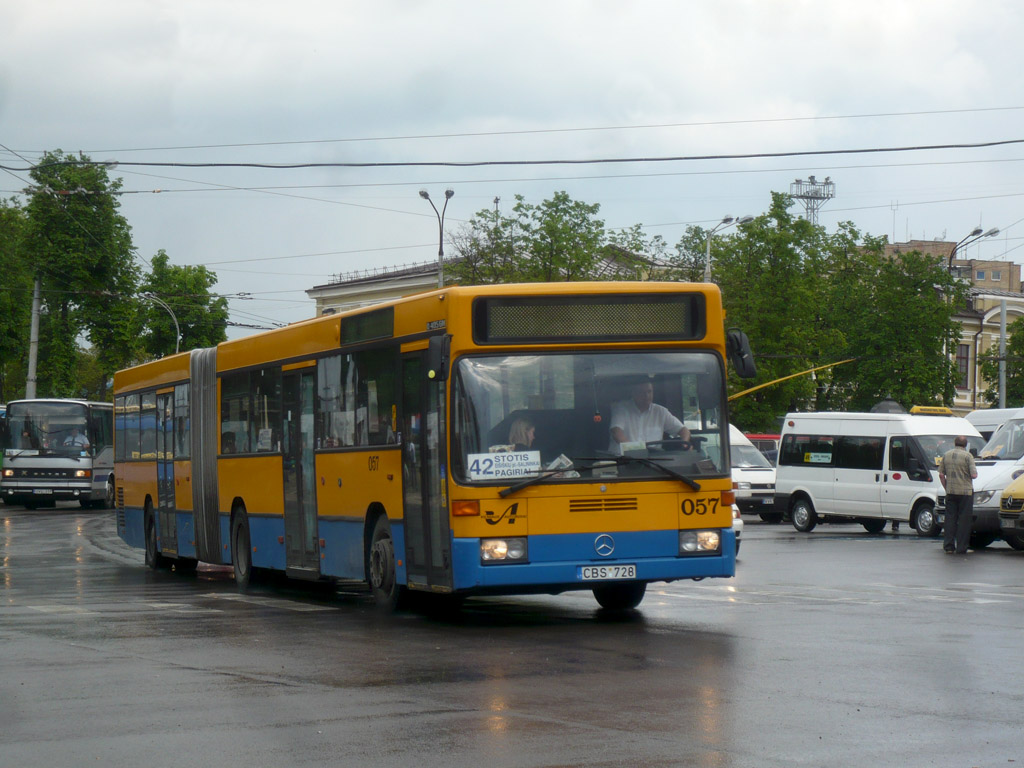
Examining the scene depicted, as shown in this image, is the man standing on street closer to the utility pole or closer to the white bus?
the white bus

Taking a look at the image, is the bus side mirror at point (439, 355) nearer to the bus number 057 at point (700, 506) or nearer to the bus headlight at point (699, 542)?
the bus number 057 at point (700, 506)

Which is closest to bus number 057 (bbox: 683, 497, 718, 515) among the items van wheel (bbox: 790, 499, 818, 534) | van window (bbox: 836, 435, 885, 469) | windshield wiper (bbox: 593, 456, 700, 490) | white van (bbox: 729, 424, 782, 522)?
windshield wiper (bbox: 593, 456, 700, 490)

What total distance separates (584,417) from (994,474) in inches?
621

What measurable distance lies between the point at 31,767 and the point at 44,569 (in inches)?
597

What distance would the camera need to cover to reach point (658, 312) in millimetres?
12836

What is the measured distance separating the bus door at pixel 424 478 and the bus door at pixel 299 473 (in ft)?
8.63

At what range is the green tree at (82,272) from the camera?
59938 millimetres

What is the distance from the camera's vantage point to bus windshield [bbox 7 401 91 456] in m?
45.9

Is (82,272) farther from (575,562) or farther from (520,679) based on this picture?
(520,679)

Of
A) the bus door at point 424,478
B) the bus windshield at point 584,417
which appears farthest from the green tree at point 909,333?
the bus door at point 424,478

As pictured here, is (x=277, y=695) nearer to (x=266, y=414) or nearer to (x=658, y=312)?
(x=658, y=312)

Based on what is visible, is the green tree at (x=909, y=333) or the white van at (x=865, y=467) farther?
the green tree at (x=909, y=333)

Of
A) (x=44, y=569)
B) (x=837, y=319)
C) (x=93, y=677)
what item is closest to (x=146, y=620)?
(x=93, y=677)

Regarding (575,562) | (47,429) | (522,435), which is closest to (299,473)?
(522,435)
